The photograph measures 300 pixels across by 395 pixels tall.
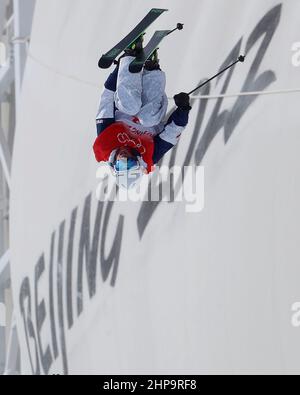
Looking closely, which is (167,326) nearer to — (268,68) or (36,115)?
(268,68)

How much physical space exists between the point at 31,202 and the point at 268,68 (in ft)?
10.8

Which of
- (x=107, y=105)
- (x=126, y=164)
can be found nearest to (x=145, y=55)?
(x=107, y=105)

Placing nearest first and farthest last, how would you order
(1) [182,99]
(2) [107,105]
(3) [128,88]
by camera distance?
(1) [182,99] → (3) [128,88] → (2) [107,105]

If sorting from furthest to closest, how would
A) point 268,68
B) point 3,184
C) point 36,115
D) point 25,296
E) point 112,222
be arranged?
point 3,184
point 25,296
point 36,115
point 112,222
point 268,68

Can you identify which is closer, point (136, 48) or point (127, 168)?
point (136, 48)

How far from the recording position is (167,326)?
7.33 meters

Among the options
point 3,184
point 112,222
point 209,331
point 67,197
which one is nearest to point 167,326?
point 209,331

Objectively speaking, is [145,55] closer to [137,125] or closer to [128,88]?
[128,88]

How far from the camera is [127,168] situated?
230 inches

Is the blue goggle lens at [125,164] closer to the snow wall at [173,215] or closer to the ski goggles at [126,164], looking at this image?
the ski goggles at [126,164]

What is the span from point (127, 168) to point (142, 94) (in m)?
0.36

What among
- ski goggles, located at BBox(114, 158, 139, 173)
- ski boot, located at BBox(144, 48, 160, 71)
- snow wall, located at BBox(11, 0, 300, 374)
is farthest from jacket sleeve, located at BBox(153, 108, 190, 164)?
snow wall, located at BBox(11, 0, 300, 374)

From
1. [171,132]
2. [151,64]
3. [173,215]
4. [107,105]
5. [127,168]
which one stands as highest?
[151,64]
